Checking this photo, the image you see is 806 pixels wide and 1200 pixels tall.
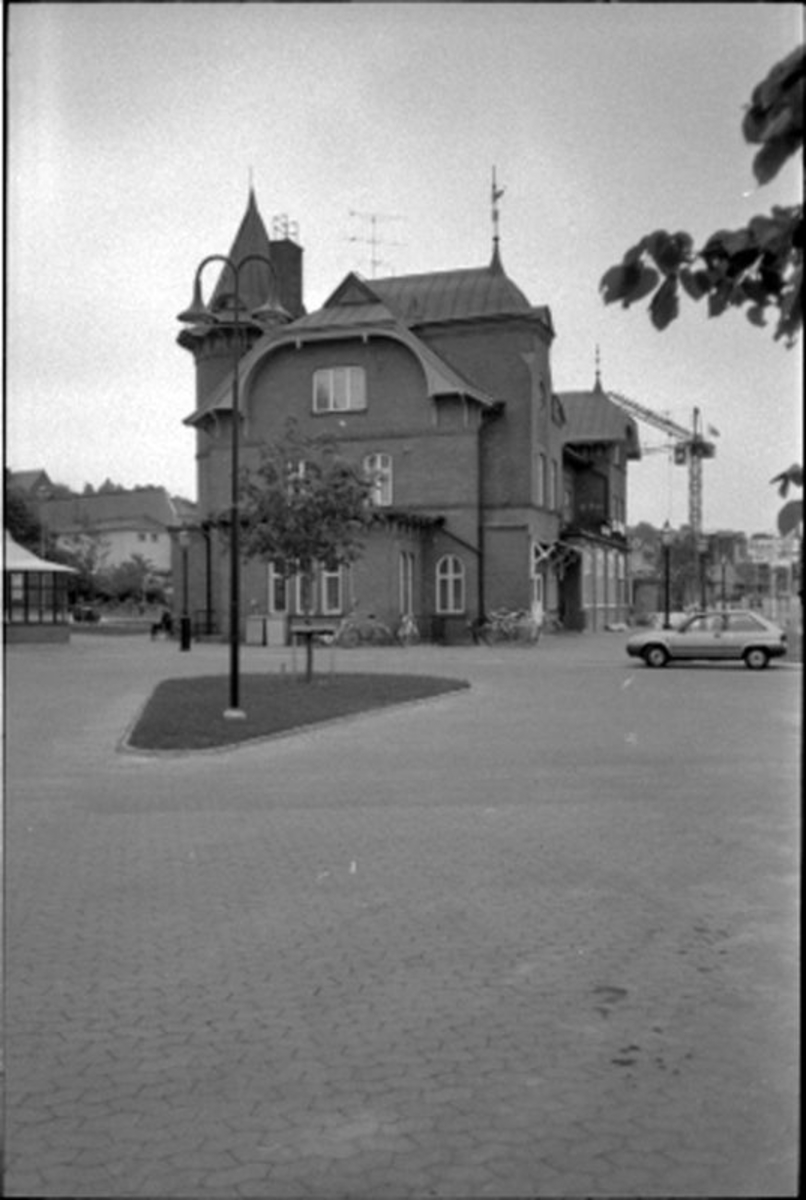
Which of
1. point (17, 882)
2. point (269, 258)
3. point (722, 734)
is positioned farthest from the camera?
point (722, 734)

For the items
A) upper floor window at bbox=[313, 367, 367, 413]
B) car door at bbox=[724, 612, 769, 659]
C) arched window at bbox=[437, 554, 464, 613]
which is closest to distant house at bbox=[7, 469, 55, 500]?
upper floor window at bbox=[313, 367, 367, 413]

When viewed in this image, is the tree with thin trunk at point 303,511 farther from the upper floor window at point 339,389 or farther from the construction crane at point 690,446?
the construction crane at point 690,446

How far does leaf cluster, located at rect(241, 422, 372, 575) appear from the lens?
18.8 metres

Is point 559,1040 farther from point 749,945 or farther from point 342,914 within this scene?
point 342,914

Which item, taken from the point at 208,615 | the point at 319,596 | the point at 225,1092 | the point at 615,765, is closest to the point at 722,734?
the point at 615,765

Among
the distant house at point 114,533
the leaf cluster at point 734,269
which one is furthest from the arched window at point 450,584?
the leaf cluster at point 734,269

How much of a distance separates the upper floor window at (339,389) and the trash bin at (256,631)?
7484mm

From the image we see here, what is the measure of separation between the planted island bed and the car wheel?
6307 mm

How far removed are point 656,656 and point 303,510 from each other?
962 cm

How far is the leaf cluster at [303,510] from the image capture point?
18.8 metres

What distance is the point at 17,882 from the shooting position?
22.0 feet

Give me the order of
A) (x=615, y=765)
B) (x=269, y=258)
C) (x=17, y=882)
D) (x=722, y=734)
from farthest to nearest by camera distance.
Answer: (x=722, y=734)
(x=615, y=765)
(x=17, y=882)
(x=269, y=258)

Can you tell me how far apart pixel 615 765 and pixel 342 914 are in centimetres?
567

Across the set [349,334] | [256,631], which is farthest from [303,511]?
[256,631]
